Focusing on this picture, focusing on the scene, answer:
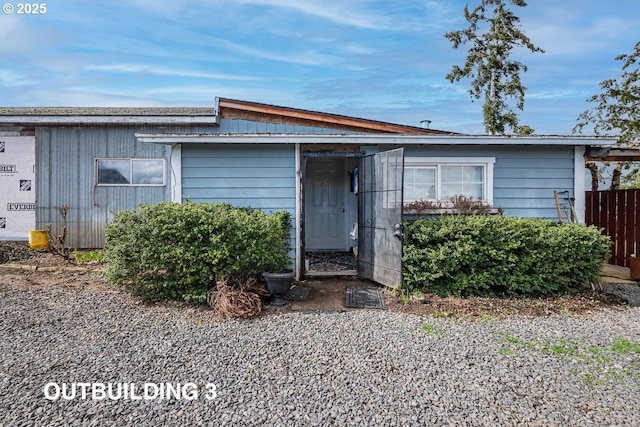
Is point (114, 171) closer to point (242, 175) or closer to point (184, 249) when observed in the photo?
point (242, 175)

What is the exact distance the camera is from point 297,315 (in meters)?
4.54

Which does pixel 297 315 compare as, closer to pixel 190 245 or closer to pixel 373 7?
pixel 190 245

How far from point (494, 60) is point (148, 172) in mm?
13510

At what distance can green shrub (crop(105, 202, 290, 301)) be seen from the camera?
4668 mm

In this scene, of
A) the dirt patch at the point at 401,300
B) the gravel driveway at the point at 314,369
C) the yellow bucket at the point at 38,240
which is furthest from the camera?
the yellow bucket at the point at 38,240

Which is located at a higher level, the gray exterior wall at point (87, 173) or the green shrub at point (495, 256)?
the gray exterior wall at point (87, 173)

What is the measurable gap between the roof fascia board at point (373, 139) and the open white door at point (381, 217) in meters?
0.47

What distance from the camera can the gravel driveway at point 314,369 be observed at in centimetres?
245

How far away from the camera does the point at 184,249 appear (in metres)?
4.67

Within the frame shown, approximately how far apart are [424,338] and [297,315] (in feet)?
4.96

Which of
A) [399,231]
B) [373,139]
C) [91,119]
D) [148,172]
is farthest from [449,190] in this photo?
[91,119]

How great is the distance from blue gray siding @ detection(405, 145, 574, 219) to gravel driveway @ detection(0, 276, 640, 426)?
2.24 m

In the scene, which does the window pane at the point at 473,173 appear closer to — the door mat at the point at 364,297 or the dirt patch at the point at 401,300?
the dirt patch at the point at 401,300

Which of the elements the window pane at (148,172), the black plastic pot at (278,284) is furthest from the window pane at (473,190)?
the window pane at (148,172)
